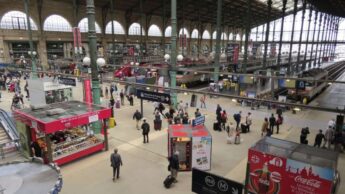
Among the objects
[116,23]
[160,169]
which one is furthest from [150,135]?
[116,23]

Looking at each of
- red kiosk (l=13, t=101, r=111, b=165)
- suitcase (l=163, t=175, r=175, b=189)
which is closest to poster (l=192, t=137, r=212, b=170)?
suitcase (l=163, t=175, r=175, b=189)

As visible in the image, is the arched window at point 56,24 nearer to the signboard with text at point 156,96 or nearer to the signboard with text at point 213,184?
the signboard with text at point 156,96

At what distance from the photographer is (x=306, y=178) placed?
24.0 feet

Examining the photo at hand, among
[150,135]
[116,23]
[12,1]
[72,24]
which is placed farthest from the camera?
[116,23]

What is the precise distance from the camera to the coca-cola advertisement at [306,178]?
276 inches

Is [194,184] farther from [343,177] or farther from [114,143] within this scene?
[114,143]

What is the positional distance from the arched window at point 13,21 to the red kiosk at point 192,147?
3700 cm

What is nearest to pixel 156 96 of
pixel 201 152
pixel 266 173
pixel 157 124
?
pixel 157 124

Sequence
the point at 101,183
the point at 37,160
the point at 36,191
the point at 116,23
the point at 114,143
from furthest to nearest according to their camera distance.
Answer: the point at 116,23, the point at 114,143, the point at 101,183, the point at 37,160, the point at 36,191

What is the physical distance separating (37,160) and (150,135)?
9.27 metres

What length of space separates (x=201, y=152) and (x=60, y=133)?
6.58 metres

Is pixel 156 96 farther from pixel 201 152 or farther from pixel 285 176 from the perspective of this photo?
pixel 285 176

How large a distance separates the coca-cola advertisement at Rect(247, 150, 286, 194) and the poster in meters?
1.95

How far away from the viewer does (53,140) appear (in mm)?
11172
